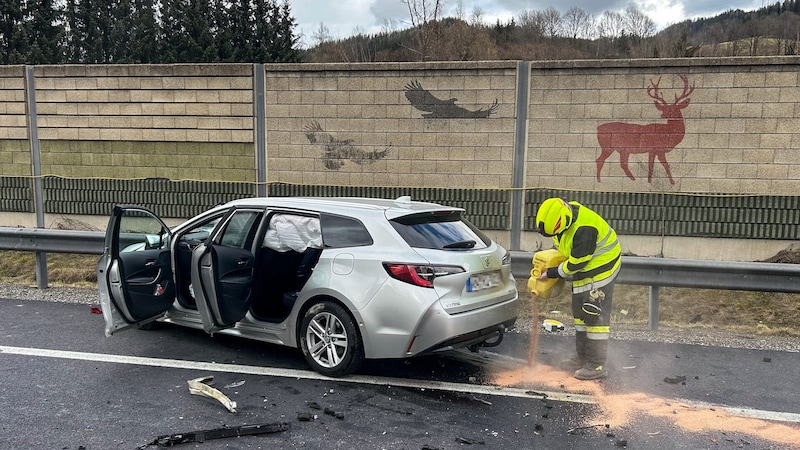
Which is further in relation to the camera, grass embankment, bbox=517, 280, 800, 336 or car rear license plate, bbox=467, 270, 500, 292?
grass embankment, bbox=517, 280, 800, 336

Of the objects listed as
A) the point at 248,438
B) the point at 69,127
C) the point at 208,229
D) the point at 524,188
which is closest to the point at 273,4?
the point at 69,127

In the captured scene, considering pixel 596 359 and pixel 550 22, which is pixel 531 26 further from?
pixel 596 359

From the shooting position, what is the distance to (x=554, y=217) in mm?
4602

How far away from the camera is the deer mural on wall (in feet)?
29.7

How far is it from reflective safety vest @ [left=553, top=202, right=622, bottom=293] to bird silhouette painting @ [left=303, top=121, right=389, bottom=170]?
5717 millimetres

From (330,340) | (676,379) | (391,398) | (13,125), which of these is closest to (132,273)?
(330,340)

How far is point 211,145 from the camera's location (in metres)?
10.7

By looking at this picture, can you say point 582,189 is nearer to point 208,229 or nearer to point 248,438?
point 208,229

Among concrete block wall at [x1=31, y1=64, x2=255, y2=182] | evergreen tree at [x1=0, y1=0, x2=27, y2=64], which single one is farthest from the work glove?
evergreen tree at [x1=0, y1=0, x2=27, y2=64]

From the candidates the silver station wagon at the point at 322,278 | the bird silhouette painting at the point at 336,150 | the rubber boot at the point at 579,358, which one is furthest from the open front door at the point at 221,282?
the bird silhouette painting at the point at 336,150

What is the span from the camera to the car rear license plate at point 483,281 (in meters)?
4.31

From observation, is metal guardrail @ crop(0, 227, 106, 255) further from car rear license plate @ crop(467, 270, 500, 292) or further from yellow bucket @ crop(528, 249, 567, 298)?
yellow bucket @ crop(528, 249, 567, 298)

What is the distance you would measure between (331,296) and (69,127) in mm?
9197

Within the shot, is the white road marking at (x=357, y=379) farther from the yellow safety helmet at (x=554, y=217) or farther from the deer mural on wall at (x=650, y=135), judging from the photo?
the deer mural on wall at (x=650, y=135)
